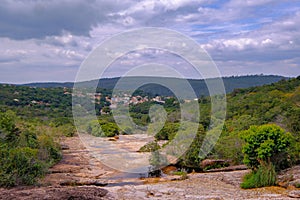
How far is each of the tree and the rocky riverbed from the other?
4.09 ft

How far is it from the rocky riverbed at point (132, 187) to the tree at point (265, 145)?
1.25 meters

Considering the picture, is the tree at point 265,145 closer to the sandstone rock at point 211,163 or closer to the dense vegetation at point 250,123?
the dense vegetation at point 250,123

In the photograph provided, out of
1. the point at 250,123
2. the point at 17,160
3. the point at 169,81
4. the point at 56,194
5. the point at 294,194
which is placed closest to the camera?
the point at 56,194

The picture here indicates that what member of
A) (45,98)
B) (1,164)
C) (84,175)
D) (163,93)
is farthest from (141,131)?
(45,98)

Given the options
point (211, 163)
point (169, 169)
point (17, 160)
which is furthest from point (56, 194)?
point (211, 163)

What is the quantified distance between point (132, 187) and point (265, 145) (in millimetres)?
7189

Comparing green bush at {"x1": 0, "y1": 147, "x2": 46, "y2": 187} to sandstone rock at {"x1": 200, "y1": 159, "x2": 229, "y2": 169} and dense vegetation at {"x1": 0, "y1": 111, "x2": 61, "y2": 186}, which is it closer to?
dense vegetation at {"x1": 0, "y1": 111, "x2": 61, "y2": 186}

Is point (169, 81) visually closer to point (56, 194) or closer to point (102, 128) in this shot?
point (56, 194)

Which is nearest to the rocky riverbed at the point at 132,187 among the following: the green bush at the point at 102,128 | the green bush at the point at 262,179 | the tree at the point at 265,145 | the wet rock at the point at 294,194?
the wet rock at the point at 294,194

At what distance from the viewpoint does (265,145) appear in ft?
57.5

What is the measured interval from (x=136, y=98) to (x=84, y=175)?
91.6 feet

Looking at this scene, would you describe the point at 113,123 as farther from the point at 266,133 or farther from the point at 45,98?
the point at 266,133

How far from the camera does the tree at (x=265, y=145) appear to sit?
17625 mm

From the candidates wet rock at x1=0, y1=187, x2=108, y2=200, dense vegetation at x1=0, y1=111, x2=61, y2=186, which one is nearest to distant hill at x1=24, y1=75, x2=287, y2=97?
dense vegetation at x1=0, y1=111, x2=61, y2=186
